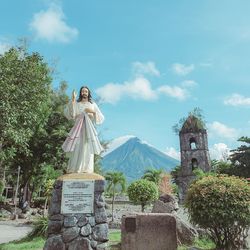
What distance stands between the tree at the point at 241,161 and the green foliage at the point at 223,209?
80.8 feet

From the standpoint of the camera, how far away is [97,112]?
8820 millimetres

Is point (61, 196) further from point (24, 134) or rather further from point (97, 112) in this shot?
point (24, 134)

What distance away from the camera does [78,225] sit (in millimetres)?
7469

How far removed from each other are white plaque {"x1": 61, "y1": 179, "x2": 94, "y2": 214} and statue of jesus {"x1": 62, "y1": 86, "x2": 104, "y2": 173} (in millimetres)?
380

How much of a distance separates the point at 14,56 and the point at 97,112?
35.9 feet

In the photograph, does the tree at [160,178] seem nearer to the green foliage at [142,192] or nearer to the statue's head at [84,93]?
the green foliage at [142,192]

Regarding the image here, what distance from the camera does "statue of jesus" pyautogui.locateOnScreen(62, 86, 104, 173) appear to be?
8109mm

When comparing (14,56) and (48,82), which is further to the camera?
(48,82)

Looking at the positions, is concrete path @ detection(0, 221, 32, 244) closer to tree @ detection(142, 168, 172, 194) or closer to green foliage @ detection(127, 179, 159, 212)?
green foliage @ detection(127, 179, 159, 212)

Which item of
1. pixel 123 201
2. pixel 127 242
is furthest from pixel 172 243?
pixel 123 201

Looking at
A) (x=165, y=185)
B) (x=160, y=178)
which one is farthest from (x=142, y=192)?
(x=160, y=178)

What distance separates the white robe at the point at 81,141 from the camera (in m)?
8.10

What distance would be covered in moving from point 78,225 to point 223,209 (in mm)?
3719

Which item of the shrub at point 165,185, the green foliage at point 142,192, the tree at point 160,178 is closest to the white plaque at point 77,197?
the green foliage at point 142,192
